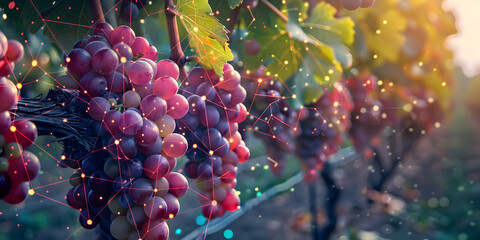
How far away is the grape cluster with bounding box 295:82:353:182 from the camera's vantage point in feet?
4.76

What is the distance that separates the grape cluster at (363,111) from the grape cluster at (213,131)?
1.17m

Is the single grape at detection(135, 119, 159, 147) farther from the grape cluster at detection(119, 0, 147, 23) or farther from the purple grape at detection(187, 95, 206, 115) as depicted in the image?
the grape cluster at detection(119, 0, 147, 23)

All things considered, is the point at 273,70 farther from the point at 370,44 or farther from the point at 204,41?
the point at 370,44

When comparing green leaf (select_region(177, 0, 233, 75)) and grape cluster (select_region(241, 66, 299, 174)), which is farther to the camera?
grape cluster (select_region(241, 66, 299, 174))

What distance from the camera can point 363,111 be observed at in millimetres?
1981

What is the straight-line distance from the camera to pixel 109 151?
0.56 meters

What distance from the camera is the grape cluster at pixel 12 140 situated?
44 centimetres

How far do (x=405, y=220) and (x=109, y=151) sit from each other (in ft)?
11.3

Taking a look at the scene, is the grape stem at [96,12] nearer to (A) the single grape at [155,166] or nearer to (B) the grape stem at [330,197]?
(A) the single grape at [155,166]

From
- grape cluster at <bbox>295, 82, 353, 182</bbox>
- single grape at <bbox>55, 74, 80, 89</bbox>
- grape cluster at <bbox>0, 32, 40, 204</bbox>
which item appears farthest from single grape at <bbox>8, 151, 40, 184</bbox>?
grape cluster at <bbox>295, 82, 353, 182</bbox>

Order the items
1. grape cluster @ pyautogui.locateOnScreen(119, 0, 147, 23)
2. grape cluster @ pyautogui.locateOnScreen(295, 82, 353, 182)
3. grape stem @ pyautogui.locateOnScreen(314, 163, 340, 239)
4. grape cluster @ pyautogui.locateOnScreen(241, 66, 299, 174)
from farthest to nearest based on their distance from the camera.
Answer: grape stem @ pyautogui.locateOnScreen(314, 163, 340, 239) → grape cluster @ pyautogui.locateOnScreen(295, 82, 353, 182) → grape cluster @ pyautogui.locateOnScreen(241, 66, 299, 174) → grape cluster @ pyautogui.locateOnScreen(119, 0, 147, 23)

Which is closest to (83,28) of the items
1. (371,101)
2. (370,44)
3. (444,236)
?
(370,44)

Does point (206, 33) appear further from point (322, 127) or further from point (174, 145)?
point (322, 127)

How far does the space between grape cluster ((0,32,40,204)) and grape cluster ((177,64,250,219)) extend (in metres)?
0.25
